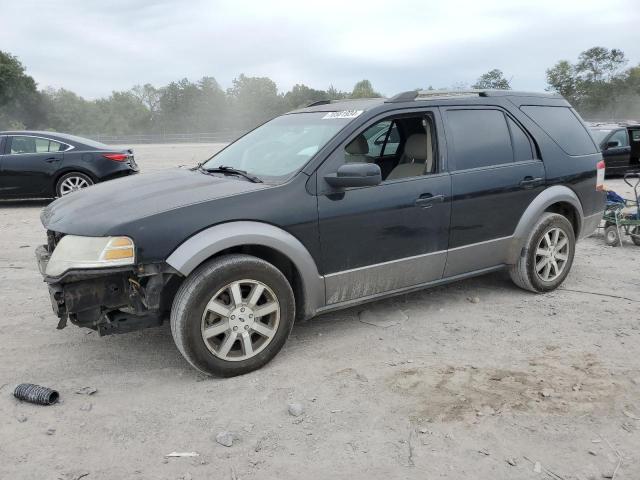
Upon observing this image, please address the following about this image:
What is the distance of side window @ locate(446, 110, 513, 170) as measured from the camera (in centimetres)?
458

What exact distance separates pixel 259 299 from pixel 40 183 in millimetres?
8146

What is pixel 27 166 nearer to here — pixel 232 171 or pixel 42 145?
pixel 42 145

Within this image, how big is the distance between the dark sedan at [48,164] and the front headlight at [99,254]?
299 inches

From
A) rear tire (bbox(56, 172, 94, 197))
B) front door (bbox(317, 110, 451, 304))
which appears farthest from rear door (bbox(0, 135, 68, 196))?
front door (bbox(317, 110, 451, 304))

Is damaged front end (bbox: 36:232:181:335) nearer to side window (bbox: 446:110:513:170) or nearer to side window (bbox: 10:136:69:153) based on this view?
side window (bbox: 446:110:513:170)

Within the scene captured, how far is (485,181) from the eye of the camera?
15.2ft

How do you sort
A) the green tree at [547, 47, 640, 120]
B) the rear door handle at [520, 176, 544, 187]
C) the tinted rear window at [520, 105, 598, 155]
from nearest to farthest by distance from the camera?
the rear door handle at [520, 176, 544, 187] → the tinted rear window at [520, 105, 598, 155] → the green tree at [547, 47, 640, 120]

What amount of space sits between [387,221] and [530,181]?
1580mm

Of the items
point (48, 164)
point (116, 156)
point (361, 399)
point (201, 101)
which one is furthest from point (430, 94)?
point (201, 101)

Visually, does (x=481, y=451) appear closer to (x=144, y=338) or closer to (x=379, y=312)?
(x=379, y=312)

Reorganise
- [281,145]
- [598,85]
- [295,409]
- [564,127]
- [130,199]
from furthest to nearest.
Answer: [598,85]
[564,127]
[281,145]
[130,199]
[295,409]

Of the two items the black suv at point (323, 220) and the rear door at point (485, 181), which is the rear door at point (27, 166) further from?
the rear door at point (485, 181)

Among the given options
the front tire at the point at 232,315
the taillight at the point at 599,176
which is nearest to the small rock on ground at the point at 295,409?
the front tire at the point at 232,315

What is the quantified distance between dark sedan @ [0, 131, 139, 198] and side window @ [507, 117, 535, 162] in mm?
7907
